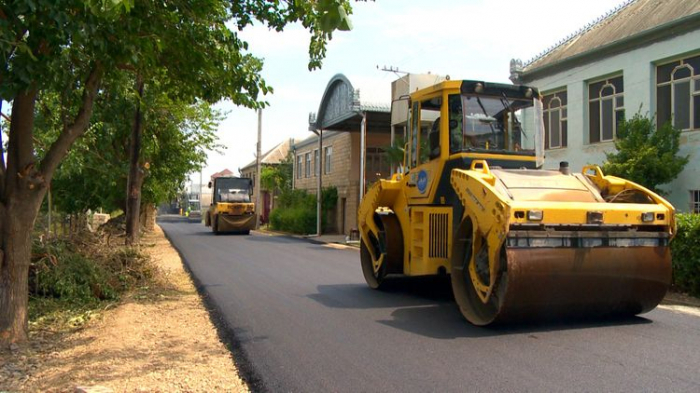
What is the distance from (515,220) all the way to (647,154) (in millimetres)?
9828

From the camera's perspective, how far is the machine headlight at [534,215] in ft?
20.3

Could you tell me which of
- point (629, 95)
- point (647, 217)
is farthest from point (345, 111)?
point (647, 217)

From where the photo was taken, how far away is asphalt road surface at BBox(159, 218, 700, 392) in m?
4.99

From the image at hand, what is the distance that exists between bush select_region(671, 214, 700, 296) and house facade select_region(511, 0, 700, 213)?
6.34 metres

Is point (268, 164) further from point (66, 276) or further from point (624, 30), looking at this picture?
point (66, 276)

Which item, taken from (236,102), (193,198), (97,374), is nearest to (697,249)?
(236,102)

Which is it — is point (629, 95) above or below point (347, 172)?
above

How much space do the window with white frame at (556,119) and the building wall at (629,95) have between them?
0.83ft

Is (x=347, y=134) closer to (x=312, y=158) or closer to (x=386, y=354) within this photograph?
(x=312, y=158)

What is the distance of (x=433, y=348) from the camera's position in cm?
604

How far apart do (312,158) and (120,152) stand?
18111mm

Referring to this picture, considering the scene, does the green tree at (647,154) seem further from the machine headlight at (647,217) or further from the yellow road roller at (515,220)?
the machine headlight at (647,217)

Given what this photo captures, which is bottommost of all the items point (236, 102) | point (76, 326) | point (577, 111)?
point (76, 326)

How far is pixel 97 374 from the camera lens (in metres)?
5.58
